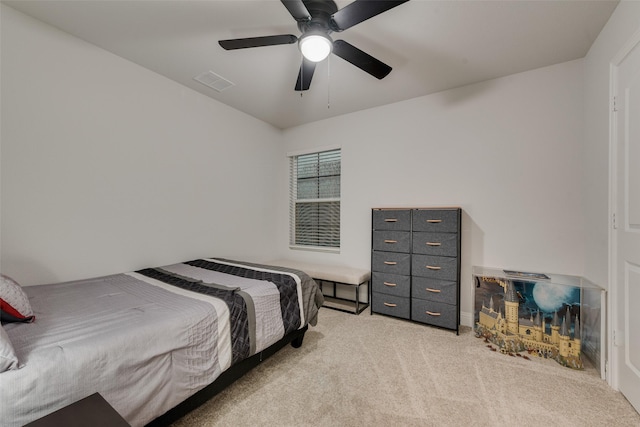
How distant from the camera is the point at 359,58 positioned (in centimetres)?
191

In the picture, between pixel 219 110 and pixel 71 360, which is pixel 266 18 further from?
pixel 71 360

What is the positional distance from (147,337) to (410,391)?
5.44ft

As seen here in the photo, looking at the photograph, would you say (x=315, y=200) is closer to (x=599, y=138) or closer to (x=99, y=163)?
(x=99, y=163)

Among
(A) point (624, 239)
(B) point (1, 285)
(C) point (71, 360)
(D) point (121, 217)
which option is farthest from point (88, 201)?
(A) point (624, 239)

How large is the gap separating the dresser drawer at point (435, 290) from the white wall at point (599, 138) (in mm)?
1071

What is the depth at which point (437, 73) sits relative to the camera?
2.66 meters

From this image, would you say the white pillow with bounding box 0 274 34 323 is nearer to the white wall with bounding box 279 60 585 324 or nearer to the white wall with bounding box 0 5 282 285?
the white wall with bounding box 0 5 282 285

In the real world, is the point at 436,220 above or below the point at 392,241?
above

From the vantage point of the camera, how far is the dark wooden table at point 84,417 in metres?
0.85

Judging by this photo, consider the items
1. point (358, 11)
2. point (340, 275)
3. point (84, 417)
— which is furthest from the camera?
point (340, 275)

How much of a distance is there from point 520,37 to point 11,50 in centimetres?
391

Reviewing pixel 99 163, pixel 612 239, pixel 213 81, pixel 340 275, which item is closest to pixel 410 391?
pixel 340 275

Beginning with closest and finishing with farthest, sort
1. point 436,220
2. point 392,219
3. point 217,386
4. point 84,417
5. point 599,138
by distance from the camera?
1. point 84,417
2. point 217,386
3. point 599,138
4. point 436,220
5. point 392,219

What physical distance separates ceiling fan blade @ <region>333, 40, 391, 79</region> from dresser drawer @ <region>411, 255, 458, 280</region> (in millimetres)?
1870
